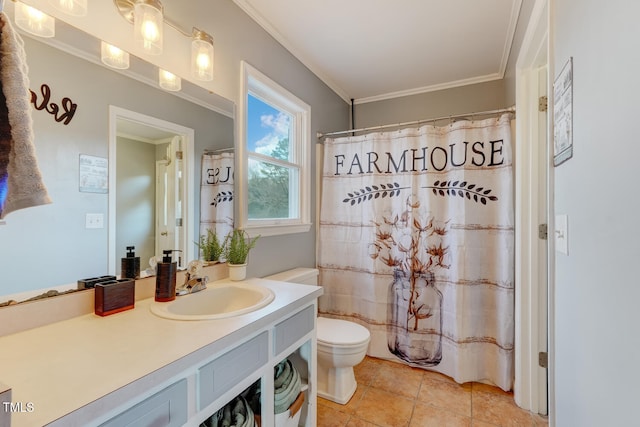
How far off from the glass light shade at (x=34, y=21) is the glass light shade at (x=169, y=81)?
1.24 feet

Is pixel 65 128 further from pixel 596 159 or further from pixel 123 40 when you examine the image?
pixel 596 159

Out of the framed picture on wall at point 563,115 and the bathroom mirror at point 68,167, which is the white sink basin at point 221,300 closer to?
the bathroom mirror at point 68,167

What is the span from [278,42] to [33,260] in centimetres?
188

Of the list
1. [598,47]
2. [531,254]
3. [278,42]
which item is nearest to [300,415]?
[531,254]

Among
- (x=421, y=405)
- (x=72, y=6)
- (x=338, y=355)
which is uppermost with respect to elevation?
(x=72, y=6)

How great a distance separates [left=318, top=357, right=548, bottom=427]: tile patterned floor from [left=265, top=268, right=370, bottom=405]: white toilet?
0.22 ft

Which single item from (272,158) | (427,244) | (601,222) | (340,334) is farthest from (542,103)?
(340,334)

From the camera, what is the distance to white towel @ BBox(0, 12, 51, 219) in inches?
21.7

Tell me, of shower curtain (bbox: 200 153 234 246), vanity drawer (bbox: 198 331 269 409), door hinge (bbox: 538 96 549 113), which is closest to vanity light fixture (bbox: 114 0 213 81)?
shower curtain (bbox: 200 153 234 246)

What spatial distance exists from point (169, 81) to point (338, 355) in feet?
5.72

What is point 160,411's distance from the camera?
72 centimetres

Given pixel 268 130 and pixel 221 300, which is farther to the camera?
pixel 268 130

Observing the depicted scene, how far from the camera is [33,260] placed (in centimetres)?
95

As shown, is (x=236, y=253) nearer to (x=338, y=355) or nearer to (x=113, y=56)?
(x=338, y=355)
